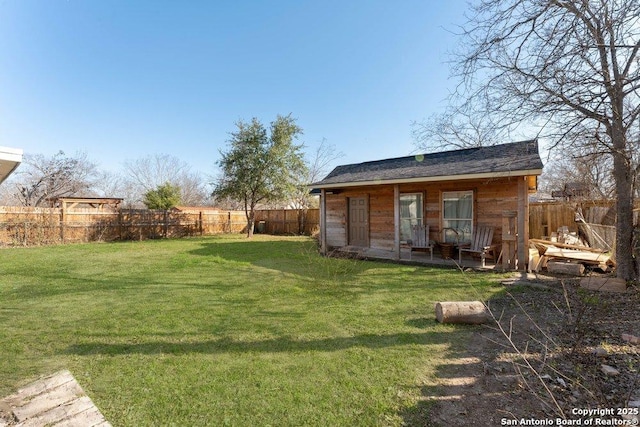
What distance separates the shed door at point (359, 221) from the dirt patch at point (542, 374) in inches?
245

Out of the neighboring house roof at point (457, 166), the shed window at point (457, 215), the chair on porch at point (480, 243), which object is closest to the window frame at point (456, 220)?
the shed window at point (457, 215)

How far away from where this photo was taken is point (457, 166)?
8.34 m

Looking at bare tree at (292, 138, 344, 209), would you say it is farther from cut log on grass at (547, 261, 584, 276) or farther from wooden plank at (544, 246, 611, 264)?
cut log on grass at (547, 261, 584, 276)

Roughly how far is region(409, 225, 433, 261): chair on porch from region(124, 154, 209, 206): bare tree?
110 feet

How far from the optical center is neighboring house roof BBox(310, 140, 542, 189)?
6.96 meters

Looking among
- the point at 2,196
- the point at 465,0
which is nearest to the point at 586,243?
the point at 465,0

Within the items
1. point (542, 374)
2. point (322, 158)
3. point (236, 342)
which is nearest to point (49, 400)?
point (236, 342)

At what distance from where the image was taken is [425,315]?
432 centimetres

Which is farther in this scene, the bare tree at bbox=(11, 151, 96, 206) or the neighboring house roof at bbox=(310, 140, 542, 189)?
the bare tree at bbox=(11, 151, 96, 206)

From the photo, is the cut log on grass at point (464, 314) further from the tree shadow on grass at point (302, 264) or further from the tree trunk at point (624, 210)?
the tree trunk at point (624, 210)

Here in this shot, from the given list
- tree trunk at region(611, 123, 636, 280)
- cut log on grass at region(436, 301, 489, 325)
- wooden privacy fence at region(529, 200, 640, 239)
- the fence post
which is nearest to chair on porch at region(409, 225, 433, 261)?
tree trunk at region(611, 123, 636, 280)

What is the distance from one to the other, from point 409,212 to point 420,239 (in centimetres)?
100

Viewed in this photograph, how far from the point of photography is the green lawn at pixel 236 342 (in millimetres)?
2283

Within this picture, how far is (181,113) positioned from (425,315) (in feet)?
73.0
